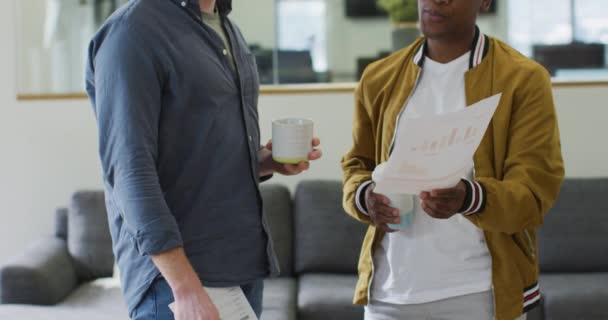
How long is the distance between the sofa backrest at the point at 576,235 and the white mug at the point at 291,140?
6.82 feet

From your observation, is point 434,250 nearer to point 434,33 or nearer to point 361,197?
point 361,197

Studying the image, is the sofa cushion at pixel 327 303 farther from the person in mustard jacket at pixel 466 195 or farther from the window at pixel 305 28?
the person in mustard jacket at pixel 466 195

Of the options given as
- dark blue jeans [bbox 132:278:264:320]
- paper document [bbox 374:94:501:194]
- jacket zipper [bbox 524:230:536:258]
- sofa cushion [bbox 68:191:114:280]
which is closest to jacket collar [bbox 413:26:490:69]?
paper document [bbox 374:94:501:194]

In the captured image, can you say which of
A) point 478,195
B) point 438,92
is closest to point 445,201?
point 478,195

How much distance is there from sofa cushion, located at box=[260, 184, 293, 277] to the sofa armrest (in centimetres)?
87

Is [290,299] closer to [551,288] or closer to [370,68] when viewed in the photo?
[551,288]

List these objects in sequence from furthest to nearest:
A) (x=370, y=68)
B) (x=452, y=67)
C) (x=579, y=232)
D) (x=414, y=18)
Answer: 1. (x=414, y=18)
2. (x=579, y=232)
3. (x=370, y=68)
4. (x=452, y=67)

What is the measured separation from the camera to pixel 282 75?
3.95 m

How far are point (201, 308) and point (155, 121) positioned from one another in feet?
1.09

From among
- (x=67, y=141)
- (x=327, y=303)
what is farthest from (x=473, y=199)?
(x=67, y=141)

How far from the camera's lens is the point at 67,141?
156 inches

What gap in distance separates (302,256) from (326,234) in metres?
0.14

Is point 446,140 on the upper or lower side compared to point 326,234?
upper

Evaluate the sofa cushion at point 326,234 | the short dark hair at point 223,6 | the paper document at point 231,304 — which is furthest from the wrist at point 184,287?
the sofa cushion at point 326,234
